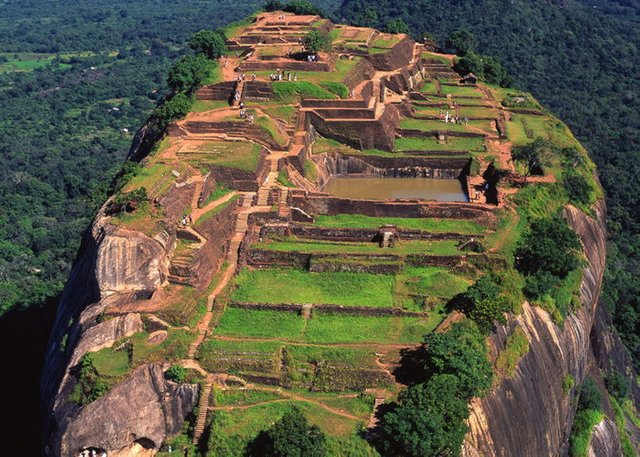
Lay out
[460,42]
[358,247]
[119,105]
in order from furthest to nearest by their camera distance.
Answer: [119,105], [460,42], [358,247]

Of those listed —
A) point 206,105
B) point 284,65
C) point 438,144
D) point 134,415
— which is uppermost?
point 284,65

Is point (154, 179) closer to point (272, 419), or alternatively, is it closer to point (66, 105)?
point (272, 419)

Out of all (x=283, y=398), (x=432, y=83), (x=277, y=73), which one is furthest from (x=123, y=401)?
(x=432, y=83)

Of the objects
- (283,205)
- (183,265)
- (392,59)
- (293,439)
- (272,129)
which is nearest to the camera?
(293,439)

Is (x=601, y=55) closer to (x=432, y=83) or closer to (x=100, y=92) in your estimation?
(x=432, y=83)

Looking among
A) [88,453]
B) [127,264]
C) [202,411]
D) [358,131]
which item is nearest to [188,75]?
[358,131]

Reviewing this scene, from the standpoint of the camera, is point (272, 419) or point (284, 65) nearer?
point (272, 419)

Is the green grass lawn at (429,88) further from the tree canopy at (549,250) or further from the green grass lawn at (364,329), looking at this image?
the green grass lawn at (364,329)
